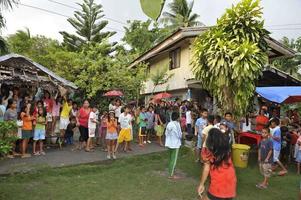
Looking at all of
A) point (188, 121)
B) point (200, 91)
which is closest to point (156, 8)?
point (188, 121)

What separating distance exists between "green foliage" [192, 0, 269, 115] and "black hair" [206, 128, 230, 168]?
5365mm

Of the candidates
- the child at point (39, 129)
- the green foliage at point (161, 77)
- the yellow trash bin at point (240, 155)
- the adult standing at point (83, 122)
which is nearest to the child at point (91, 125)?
the adult standing at point (83, 122)

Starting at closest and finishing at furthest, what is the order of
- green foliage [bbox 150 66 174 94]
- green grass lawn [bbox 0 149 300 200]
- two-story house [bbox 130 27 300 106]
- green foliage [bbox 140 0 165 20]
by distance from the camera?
green foliage [bbox 140 0 165 20], green grass lawn [bbox 0 149 300 200], two-story house [bbox 130 27 300 106], green foliage [bbox 150 66 174 94]

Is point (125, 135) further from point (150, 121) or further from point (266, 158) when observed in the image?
point (266, 158)

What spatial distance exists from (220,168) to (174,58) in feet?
45.2

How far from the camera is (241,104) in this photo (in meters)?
9.84

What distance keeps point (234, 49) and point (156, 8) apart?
911 cm

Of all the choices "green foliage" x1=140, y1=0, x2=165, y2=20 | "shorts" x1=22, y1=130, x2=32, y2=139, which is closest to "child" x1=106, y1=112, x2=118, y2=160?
"shorts" x1=22, y1=130, x2=32, y2=139

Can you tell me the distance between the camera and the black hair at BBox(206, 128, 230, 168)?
4250 mm

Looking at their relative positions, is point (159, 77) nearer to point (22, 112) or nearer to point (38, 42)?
point (22, 112)

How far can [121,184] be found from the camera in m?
7.73

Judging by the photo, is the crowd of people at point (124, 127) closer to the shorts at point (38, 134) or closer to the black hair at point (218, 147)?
the shorts at point (38, 134)

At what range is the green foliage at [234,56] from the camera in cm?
945

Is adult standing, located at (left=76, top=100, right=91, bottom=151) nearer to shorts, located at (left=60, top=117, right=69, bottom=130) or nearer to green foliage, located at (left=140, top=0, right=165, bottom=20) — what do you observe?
shorts, located at (left=60, top=117, right=69, bottom=130)
